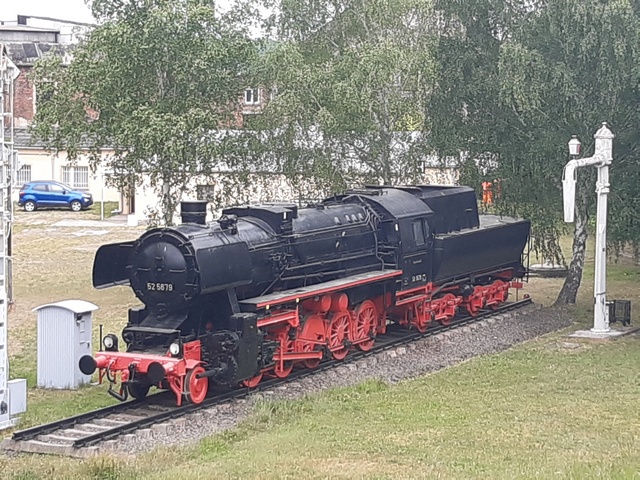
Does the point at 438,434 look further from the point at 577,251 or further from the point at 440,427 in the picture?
the point at 577,251

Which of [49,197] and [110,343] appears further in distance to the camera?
[49,197]

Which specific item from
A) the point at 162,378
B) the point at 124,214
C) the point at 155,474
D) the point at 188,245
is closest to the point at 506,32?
the point at 188,245

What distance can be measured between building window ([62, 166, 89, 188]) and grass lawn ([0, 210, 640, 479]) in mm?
37689

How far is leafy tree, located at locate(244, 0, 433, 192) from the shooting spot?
27250mm

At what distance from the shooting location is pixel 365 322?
20.0 metres

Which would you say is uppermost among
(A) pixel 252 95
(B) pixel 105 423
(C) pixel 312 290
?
(A) pixel 252 95

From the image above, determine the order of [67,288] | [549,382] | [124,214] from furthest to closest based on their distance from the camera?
[124,214], [67,288], [549,382]

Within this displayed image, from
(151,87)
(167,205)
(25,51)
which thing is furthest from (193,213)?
(25,51)

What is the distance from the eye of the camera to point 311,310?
18.5 m

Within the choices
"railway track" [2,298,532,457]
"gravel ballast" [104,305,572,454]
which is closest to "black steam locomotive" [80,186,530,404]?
"railway track" [2,298,532,457]

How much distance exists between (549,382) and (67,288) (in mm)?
17122

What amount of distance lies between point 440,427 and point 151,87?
622 inches

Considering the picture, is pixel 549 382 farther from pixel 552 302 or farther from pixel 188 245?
pixel 552 302

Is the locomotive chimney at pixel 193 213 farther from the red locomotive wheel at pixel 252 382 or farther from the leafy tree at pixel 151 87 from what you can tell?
the leafy tree at pixel 151 87
